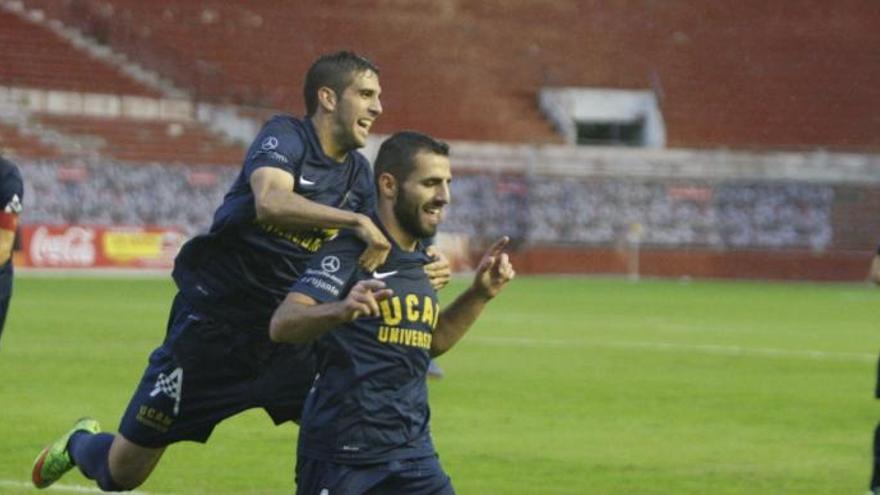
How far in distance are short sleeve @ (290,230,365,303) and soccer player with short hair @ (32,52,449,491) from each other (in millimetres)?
1364

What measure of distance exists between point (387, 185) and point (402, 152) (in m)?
0.13

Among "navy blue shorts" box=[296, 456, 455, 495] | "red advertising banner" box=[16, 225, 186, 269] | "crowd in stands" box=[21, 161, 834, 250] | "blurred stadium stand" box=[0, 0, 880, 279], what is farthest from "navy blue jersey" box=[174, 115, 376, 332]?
"crowd in stands" box=[21, 161, 834, 250]

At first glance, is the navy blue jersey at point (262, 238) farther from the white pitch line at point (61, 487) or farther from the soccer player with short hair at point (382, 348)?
the white pitch line at point (61, 487)

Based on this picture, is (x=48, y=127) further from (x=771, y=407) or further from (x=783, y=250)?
(x=771, y=407)

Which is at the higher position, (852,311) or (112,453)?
(112,453)

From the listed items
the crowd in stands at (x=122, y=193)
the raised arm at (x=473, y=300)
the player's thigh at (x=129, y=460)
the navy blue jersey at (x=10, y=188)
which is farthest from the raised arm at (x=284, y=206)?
the crowd in stands at (x=122, y=193)

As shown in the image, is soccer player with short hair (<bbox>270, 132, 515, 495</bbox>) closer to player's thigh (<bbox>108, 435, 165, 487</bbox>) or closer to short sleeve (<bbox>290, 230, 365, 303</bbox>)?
short sleeve (<bbox>290, 230, 365, 303</bbox>)

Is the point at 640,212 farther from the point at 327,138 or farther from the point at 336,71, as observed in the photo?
the point at 336,71

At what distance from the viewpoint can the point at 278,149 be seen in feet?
25.7

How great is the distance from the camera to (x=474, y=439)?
12516 mm

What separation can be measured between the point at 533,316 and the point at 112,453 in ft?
61.9

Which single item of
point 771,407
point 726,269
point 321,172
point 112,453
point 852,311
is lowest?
point 726,269

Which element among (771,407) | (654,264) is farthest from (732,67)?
(771,407)

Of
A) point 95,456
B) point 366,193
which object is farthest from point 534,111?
point 366,193
